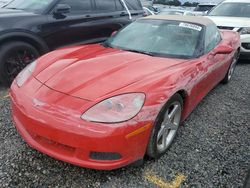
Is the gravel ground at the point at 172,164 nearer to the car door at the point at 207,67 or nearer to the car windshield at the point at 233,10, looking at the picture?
the car door at the point at 207,67

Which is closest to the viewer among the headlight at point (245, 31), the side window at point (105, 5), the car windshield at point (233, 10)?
the side window at point (105, 5)

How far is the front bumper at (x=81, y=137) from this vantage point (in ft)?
7.09

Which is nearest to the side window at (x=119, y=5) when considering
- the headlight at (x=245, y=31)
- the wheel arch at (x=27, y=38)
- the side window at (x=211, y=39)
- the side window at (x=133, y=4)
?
the side window at (x=133, y=4)

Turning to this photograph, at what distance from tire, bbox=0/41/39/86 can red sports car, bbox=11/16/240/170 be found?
4.44 ft

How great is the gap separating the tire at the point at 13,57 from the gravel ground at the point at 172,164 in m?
0.78

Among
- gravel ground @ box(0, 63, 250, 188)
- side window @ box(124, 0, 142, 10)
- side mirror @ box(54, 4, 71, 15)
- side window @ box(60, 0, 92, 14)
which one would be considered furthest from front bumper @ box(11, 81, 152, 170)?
side window @ box(124, 0, 142, 10)

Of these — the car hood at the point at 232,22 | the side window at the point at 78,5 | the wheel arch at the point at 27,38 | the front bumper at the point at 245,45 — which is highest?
the side window at the point at 78,5

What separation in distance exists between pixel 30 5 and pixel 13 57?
1.29 metres

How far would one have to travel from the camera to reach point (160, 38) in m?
3.58

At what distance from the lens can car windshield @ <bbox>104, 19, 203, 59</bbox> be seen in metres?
3.38

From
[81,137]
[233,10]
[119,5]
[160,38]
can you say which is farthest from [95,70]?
[233,10]

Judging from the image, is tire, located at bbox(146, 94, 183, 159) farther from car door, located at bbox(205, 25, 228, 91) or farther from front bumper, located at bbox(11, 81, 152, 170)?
car door, located at bbox(205, 25, 228, 91)

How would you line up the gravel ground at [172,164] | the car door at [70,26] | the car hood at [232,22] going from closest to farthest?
1. the gravel ground at [172,164]
2. the car door at [70,26]
3. the car hood at [232,22]

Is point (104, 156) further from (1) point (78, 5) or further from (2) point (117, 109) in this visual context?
(1) point (78, 5)
